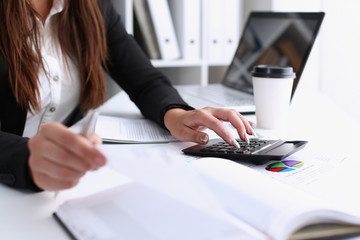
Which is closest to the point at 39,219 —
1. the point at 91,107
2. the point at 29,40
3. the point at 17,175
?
the point at 17,175

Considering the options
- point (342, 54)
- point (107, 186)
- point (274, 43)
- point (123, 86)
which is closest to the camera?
point (107, 186)

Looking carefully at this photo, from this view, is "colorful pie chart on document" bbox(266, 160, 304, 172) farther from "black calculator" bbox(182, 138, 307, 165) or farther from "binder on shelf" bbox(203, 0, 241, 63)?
"binder on shelf" bbox(203, 0, 241, 63)

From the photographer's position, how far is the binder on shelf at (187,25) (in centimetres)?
197

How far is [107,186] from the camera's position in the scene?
611 millimetres

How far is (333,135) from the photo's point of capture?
2.98 ft

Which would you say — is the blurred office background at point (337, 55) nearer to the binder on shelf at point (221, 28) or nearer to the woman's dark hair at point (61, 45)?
the binder on shelf at point (221, 28)

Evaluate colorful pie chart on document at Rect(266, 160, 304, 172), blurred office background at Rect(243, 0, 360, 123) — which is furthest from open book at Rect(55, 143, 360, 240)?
blurred office background at Rect(243, 0, 360, 123)

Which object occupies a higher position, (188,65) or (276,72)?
(276,72)

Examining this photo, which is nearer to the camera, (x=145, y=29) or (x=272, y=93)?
(x=272, y=93)

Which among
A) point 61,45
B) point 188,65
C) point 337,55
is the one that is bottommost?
point 188,65

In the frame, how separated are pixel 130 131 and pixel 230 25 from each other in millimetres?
1313

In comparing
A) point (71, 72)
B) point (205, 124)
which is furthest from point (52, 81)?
point (205, 124)

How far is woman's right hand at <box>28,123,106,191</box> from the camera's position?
0.44 m

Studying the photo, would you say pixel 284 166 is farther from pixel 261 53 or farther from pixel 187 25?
pixel 187 25
